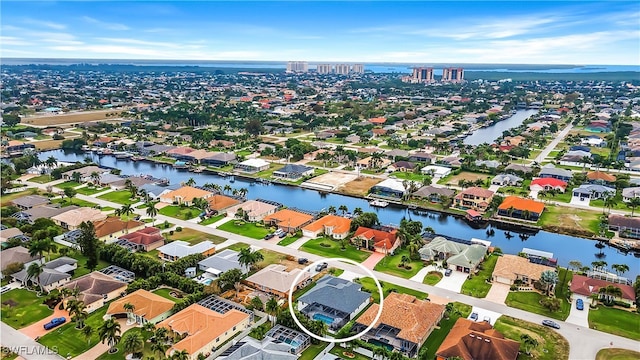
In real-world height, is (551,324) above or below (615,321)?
above

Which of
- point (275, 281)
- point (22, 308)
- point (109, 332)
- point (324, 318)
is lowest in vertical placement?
point (22, 308)

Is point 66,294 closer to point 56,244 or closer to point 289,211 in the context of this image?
point 56,244

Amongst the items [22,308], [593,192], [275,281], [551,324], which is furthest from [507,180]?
[22,308]

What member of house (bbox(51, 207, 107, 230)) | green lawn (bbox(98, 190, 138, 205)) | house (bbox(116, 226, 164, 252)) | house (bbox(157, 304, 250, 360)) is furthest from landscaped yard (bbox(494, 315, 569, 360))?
green lawn (bbox(98, 190, 138, 205))

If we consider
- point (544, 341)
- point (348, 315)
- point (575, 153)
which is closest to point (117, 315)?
point (348, 315)

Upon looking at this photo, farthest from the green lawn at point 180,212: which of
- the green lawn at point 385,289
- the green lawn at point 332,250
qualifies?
the green lawn at point 385,289

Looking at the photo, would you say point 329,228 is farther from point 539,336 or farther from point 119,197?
point 119,197
